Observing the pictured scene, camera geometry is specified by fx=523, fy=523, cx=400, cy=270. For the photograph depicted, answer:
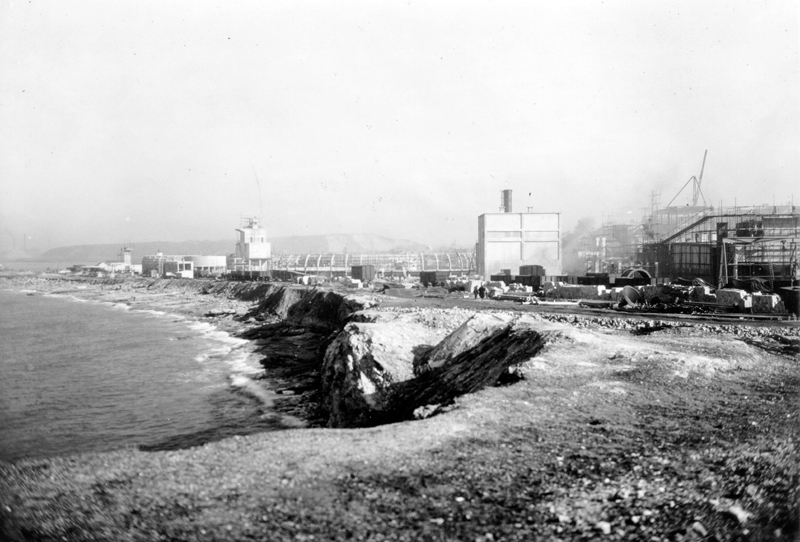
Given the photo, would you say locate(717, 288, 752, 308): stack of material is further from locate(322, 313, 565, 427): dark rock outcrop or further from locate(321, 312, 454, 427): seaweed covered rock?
locate(321, 312, 454, 427): seaweed covered rock

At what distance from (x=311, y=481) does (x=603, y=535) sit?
3048 millimetres

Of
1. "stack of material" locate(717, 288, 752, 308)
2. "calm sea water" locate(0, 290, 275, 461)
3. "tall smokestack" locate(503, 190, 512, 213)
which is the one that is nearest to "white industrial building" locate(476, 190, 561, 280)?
"tall smokestack" locate(503, 190, 512, 213)

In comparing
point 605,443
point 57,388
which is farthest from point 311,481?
point 57,388

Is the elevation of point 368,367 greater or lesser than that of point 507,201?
lesser

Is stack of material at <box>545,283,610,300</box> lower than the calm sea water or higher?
higher

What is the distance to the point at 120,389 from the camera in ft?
66.2

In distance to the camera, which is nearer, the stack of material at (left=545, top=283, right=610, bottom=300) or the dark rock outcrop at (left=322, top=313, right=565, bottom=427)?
the dark rock outcrop at (left=322, top=313, right=565, bottom=427)

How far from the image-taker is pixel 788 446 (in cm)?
650

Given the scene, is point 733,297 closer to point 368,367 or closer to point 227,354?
point 368,367

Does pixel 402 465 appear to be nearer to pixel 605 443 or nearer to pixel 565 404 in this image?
pixel 605 443

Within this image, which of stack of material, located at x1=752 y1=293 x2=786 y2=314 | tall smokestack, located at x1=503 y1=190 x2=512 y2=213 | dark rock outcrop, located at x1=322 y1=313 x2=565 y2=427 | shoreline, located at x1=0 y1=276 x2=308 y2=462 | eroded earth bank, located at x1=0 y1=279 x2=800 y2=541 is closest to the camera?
eroded earth bank, located at x1=0 y1=279 x2=800 y2=541

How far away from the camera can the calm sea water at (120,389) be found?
1446 cm

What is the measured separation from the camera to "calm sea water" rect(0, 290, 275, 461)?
47.4 feet

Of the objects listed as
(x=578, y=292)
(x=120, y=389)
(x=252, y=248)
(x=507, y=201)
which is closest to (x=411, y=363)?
(x=120, y=389)
